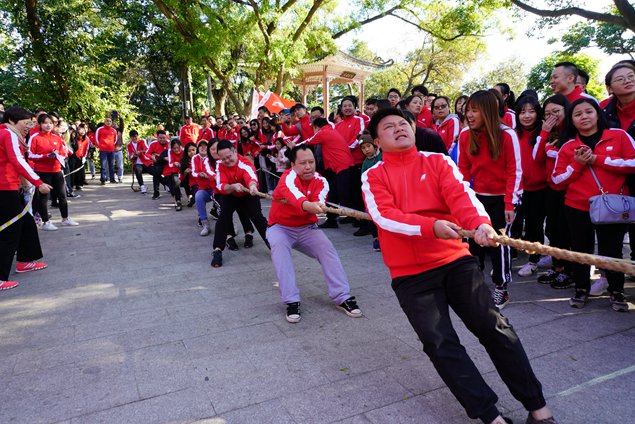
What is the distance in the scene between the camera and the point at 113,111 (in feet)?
53.7

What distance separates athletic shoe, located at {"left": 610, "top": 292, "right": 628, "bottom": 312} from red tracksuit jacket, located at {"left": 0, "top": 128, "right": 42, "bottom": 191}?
20.4 feet

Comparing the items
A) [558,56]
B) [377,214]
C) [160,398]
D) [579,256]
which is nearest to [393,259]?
[377,214]

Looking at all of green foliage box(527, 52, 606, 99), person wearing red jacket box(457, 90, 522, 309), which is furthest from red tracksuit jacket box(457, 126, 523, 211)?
green foliage box(527, 52, 606, 99)

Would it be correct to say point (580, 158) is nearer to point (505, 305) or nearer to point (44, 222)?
point (505, 305)

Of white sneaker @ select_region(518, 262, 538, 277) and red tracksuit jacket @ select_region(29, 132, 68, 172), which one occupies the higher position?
red tracksuit jacket @ select_region(29, 132, 68, 172)

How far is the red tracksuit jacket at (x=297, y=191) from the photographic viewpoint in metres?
4.15

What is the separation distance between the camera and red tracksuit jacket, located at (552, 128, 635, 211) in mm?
3416

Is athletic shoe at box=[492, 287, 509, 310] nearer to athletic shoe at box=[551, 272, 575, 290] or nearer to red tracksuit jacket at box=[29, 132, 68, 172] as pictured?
athletic shoe at box=[551, 272, 575, 290]

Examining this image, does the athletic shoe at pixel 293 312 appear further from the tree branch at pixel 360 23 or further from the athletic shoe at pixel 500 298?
the tree branch at pixel 360 23

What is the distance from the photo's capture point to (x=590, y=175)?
3.62 metres

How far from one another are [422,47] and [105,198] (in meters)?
25.2

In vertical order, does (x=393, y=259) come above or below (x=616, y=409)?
above

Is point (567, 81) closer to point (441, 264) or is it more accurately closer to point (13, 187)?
point (441, 264)

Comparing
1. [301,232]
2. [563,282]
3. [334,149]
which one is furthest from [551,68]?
[301,232]
